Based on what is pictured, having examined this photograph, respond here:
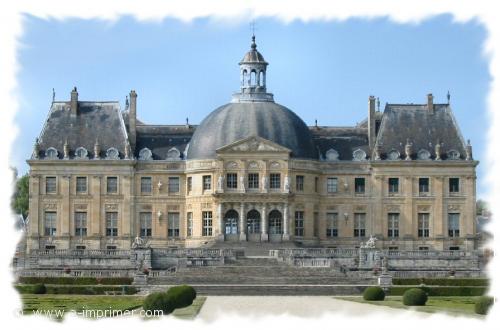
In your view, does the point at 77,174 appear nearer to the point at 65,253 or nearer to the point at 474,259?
the point at 65,253

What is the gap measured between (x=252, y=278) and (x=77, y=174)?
2355 cm

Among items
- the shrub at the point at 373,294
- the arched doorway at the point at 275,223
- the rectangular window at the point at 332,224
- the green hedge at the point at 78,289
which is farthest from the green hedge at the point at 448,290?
the rectangular window at the point at 332,224

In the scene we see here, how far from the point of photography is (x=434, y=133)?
89.6 metres

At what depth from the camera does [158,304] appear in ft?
152

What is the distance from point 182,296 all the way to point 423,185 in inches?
1555

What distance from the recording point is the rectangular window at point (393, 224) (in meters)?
88.7

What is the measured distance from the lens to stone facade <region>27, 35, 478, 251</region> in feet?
287

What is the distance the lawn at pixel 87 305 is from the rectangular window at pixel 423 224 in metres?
31.6

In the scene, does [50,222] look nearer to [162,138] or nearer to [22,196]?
[162,138]

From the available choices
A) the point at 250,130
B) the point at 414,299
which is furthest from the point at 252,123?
the point at 414,299

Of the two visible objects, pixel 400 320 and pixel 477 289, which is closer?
pixel 400 320

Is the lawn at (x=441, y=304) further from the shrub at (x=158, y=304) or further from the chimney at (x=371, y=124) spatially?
the chimney at (x=371, y=124)

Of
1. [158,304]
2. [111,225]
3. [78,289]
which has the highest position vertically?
[111,225]

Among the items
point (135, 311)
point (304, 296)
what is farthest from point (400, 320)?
point (304, 296)
